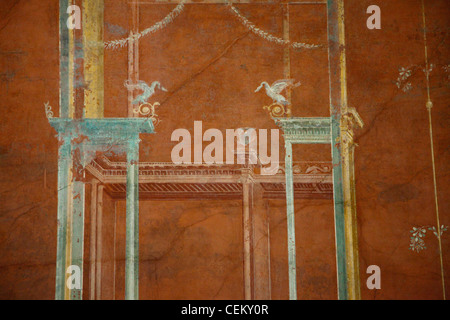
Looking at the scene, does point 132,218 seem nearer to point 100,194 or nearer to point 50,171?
point 100,194

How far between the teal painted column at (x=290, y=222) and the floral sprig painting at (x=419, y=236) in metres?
0.77

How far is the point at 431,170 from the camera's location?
13.2 feet

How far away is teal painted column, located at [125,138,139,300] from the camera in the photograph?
3.87 metres

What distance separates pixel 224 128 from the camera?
4055 millimetres

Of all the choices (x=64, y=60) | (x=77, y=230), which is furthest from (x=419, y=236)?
(x=64, y=60)

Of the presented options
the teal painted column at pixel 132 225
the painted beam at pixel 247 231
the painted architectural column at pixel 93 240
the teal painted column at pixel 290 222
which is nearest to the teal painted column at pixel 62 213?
the painted architectural column at pixel 93 240

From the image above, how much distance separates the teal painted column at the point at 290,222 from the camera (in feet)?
12.8

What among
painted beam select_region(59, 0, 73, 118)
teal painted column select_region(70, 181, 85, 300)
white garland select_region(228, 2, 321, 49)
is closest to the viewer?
teal painted column select_region(70, 181, 85, 300)

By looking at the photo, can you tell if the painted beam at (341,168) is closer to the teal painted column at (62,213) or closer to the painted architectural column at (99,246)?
the painted architectural column at (99,246)

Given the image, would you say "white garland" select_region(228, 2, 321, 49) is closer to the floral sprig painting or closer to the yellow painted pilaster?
the yellow painted pilaster

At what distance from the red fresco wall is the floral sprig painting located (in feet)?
0.09

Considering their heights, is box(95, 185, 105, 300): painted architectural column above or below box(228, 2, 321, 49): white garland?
below

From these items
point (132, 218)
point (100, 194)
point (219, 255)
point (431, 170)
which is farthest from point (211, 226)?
point (431, 170)

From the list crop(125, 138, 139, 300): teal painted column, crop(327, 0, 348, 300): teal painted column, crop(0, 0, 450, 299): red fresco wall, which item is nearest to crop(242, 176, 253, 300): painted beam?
crop(0, 0, 450, 299): red fresco wall
